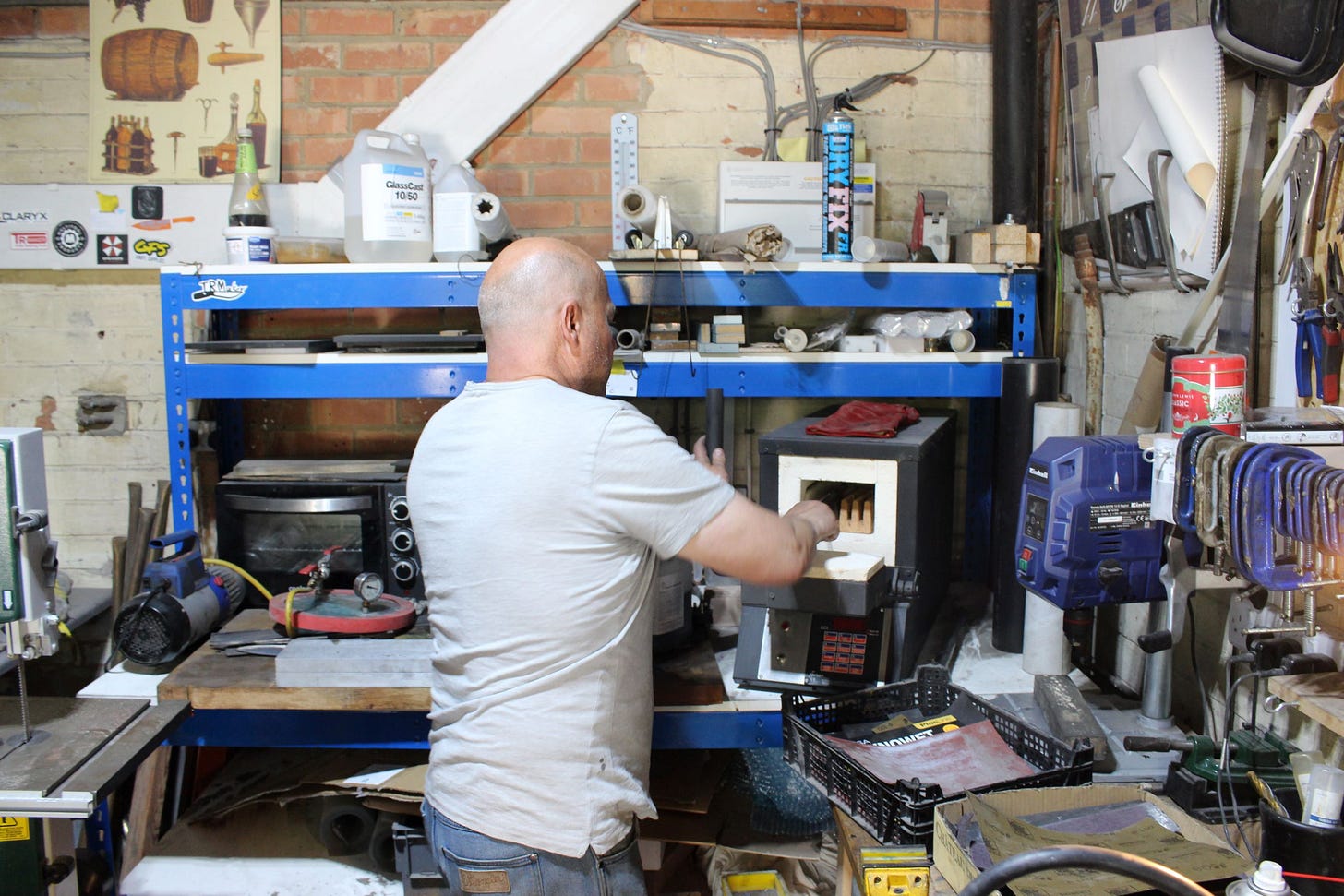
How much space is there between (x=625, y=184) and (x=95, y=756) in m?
1.77

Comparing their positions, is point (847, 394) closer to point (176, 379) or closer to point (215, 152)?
point (176, 379)

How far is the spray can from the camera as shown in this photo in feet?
7.44

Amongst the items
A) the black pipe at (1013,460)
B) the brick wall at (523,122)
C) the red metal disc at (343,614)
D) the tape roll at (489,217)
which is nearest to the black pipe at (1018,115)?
the brick wall at (523,122)

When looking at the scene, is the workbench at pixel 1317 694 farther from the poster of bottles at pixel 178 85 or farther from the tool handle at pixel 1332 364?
the poster of bottles at pixel 178 85

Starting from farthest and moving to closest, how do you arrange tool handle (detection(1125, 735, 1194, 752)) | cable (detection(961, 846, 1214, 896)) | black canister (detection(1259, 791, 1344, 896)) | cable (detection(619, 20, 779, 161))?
1. cable (detection(619, 20, 779, 161))
2. tool handle (detection(1125, 735, 1194, 752))
3. black canister (detection(1259, 791, 1344, 896))
4. cable (detection(961, 846, 1214, 896))

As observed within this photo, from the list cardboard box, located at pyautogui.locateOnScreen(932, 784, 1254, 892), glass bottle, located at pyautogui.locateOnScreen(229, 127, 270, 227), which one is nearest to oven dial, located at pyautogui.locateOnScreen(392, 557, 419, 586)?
glass bottle, located at pyautogui.locateOnScreen(229, 127, 270, 227)

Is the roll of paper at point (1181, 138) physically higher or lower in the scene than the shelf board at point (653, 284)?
higher

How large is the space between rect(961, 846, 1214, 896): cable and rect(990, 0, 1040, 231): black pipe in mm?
1913

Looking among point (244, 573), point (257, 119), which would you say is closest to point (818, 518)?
point (244, 573)

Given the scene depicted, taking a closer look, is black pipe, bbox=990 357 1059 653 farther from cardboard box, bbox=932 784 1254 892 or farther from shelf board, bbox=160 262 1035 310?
cardboard box, bbox=932 784 1254 892

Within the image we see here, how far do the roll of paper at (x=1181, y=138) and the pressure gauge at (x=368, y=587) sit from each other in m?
1.71

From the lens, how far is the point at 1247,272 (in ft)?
5.55

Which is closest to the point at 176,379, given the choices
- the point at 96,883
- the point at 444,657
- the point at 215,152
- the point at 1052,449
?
the point at 215,152

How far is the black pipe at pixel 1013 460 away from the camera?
2264mm
